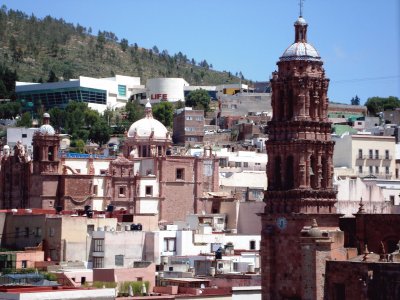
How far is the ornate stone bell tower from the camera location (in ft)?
251

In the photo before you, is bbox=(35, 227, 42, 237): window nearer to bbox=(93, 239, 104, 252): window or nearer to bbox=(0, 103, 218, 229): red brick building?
bbox=(93, 239, 104, 252): window

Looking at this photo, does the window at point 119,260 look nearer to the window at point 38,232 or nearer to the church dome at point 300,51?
the window at point 38,232

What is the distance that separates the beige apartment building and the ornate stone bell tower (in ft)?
201

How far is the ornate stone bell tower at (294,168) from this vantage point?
7644cm

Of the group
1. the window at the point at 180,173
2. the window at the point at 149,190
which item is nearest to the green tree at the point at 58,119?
the window at the point at 180,173

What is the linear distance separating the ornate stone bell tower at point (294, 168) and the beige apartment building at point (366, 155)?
61.2m

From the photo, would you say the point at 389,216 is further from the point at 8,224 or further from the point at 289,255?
the point at 8,224

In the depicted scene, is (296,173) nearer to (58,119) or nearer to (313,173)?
(313,173)

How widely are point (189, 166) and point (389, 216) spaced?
150 ft

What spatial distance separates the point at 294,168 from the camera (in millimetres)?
77125

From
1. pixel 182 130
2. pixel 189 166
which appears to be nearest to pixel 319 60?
pixel 189 166

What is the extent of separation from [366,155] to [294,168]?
2592 inches

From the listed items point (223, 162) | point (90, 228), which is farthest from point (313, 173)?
point (223, 162)

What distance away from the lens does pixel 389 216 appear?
7756cm
